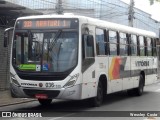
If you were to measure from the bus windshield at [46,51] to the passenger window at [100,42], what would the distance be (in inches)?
63.9

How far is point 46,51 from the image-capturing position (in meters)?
12.9

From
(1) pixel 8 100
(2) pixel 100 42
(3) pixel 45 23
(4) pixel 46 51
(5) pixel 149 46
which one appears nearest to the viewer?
(4) pixel 46 51

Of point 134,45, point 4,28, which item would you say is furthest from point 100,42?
point 4,28

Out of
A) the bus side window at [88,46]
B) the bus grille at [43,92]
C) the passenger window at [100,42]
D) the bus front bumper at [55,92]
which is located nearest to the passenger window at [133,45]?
the passenger window at [100,42]

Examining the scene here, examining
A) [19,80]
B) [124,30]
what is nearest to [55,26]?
[19,80]

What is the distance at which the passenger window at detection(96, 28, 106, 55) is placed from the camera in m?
14.3

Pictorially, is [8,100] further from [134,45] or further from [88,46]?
[134,45]

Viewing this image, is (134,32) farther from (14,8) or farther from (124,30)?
(14,8)

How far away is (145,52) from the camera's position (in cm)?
2016

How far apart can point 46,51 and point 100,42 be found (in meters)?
2.44

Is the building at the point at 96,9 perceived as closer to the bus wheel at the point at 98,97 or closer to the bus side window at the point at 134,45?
the bus side window at the point at 134,45

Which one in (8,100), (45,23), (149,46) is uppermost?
(45,23)

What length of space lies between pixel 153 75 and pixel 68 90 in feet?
33.1

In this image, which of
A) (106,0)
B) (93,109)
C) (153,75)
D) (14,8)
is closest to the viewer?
(93,109)
